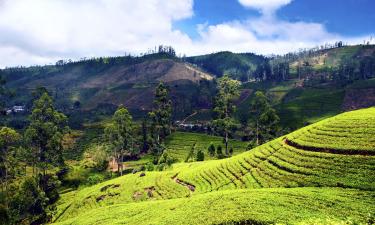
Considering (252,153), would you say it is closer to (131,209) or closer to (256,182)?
(256,182)

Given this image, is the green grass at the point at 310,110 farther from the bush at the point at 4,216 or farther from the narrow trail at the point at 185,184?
the bush at the point at 4,216

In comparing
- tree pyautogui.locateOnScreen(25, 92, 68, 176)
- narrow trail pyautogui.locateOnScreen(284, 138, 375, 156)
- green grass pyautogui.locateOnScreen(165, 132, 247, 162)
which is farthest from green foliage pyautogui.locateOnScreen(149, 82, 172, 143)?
narrow trail pyautogui.locateOnScreen(284, 138, 375, 156)

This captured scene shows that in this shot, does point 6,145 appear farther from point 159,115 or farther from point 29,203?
point 159,115

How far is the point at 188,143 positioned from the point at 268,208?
9899cm

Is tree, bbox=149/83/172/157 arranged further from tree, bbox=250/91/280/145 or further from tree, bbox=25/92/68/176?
tree, bbox=25/92/68/176

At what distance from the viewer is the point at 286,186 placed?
149 ft

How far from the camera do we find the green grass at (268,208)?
3631cm

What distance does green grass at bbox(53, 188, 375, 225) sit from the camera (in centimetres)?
3631

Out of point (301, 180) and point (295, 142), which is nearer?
point (301, 180)

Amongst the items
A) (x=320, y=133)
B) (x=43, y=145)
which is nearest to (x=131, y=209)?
(x=320, y=133)

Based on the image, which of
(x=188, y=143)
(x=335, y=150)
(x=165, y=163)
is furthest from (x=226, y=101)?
(x=335, y=150)

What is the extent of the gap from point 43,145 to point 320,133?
70089 millimetres

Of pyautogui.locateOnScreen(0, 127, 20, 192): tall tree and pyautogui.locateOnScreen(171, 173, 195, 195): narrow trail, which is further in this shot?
pyautogui.locateOnScreen(0, 127, 20, 192): tall tree

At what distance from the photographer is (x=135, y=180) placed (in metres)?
75.0
